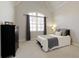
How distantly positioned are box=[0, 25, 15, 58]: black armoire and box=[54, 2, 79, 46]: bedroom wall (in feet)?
11.9

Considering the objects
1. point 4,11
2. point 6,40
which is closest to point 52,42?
point 6,40

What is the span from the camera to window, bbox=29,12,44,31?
26.2ft

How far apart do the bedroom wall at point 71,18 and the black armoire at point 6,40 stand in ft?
11.9

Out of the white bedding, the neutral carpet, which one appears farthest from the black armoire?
the white bedding

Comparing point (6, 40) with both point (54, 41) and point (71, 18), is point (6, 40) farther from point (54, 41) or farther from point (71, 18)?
point (71, 18)

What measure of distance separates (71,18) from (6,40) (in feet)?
13.5

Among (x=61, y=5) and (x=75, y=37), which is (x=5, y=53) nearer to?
(x=75, y=37)

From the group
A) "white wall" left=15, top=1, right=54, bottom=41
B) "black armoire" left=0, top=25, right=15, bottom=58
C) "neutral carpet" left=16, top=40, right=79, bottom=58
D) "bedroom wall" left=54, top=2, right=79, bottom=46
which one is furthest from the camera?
"white wall" left=15, top=1, right=54, bottom=41

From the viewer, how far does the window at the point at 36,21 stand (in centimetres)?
799

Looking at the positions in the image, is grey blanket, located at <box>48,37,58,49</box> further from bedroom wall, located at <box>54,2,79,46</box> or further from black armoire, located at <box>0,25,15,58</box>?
black armoire, located at <box>0,25,15,58</box>

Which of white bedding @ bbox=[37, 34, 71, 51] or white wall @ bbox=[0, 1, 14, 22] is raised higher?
white wall @ bbox=[0, 1, 14, 22]

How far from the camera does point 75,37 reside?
563 cm

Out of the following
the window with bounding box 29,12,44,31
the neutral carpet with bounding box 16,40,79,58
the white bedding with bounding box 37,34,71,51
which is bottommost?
the neutral carpet with bounding box 16,40,79,58

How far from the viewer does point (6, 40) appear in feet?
11.2
